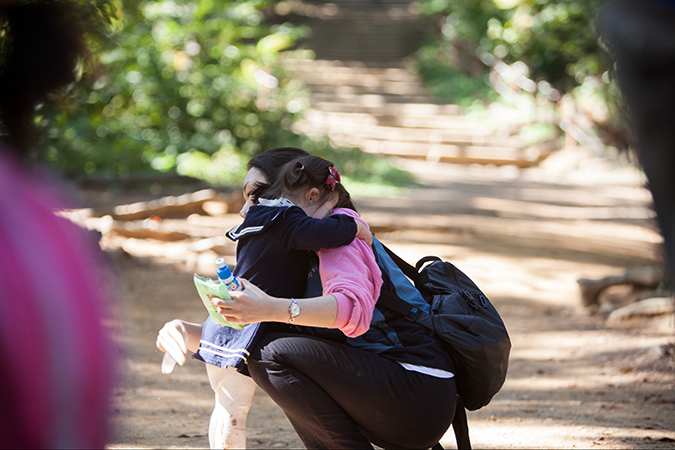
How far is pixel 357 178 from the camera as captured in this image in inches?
434

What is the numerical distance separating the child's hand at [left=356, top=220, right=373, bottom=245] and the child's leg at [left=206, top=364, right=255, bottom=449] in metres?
0.62

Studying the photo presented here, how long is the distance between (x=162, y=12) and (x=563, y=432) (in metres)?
9.78

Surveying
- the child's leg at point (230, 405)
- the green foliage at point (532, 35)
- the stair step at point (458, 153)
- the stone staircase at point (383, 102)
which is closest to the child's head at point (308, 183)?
the child's leg at point (230, 405)

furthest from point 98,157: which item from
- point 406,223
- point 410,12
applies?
point 410,12

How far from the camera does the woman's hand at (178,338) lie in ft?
6.56

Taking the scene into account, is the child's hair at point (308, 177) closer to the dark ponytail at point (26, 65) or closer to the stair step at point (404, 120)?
the dark ponytail at point (26, 65)

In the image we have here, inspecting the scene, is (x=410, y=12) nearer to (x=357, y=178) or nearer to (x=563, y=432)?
(x=357, y=178)

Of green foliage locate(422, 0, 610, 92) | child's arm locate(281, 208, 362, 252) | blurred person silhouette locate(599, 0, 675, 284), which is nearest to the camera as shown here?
blurred person silhouette locate(599, 0, 675, 284)

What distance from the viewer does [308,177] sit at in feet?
6.51

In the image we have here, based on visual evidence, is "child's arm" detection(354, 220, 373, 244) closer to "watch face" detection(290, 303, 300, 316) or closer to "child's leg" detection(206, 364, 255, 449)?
"watch face" detection(290, 303, 300, 316)

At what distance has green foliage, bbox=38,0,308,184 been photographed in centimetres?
977

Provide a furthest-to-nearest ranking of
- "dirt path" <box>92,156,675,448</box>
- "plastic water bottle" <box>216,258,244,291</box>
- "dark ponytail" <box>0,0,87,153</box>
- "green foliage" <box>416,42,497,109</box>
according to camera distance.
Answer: "green foliage" <box>416,42,497,109</box>, "dirt path" <box>92,156,675,448</box>, "plastic water bottle" <box>216,258,244,291</box>, "dark ponytail" <box>0,0,87,153</box>

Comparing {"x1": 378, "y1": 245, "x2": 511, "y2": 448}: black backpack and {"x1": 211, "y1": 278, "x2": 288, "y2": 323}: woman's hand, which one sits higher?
{"x1": 211, "y1": 278, "x2": 288, "y2": 323}: woman's hand

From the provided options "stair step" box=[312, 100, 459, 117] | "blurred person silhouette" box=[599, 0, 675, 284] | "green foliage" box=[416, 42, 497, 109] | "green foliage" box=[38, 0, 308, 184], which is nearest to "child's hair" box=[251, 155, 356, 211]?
"blurred person silhouette" box=[599, 0, 675, 284]
